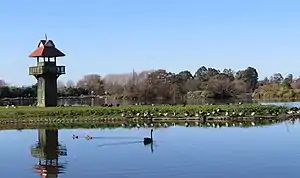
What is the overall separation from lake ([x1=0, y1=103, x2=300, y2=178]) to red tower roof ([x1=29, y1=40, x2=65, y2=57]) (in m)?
15.3

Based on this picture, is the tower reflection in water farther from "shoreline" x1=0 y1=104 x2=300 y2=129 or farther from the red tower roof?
the red tower roof

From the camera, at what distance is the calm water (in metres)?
20.8

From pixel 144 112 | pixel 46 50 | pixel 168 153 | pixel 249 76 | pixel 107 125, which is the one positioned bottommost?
pixel 168 153

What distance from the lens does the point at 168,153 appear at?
83.1ft

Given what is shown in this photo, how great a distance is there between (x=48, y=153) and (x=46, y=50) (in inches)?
1006

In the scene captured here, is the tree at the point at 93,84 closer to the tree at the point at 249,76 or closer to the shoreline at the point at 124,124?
the tree at the point at 249,76

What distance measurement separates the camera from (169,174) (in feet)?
65.9

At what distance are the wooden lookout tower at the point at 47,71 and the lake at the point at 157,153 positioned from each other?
14.5 m

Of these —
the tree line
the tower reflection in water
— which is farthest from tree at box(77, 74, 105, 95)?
the tower reflection in water

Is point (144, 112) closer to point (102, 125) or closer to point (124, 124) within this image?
point (124, 124)

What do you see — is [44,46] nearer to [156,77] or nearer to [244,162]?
[244,162]

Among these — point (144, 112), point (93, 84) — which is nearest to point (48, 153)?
point (144, 112)

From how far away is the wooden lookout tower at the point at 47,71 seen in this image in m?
50.8

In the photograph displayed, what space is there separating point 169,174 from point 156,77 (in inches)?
2887
